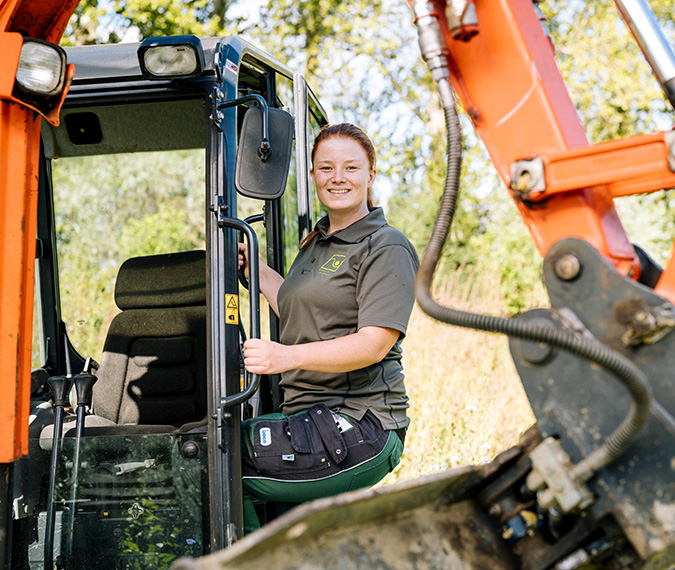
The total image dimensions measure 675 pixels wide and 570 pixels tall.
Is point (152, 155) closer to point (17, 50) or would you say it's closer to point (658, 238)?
point (17, 50)

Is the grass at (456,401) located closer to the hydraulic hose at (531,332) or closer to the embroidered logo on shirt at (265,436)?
the embroidered logo on shirt at (265,436)

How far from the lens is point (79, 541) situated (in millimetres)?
2238

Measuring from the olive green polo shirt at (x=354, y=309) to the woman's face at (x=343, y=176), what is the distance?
13 cm

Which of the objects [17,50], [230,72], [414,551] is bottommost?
[414,551]

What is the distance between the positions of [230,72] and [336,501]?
1.67 m

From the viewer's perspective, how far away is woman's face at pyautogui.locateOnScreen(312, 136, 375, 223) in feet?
8.90

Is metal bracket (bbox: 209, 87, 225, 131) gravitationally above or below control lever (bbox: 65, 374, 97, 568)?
above

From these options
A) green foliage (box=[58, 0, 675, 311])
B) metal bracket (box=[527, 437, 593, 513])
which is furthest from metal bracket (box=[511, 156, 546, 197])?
green foliage (box=[58, 0, 675, 311])

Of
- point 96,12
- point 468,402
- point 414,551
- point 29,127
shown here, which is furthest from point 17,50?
point 96,12

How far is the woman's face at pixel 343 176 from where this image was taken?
8.90 ft

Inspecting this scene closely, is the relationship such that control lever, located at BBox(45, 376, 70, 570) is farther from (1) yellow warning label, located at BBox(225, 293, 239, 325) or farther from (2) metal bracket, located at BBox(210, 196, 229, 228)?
(2) metal bracket, located at BBox(210, 196, 229, 228)

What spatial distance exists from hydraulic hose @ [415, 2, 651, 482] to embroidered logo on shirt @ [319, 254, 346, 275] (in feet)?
3.76

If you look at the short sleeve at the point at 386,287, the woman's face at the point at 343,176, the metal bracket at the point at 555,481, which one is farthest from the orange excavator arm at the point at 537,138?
the woman's face at the point at 343,176

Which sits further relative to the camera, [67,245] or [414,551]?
[67,245]
